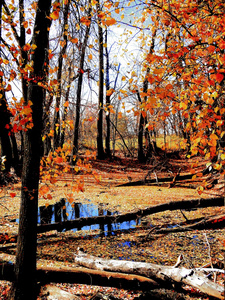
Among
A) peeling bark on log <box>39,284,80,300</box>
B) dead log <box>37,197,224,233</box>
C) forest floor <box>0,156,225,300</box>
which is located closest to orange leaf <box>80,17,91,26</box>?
forest floor <box>0,156,225,300</box>

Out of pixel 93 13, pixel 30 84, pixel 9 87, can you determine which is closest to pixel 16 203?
pixel 9 87

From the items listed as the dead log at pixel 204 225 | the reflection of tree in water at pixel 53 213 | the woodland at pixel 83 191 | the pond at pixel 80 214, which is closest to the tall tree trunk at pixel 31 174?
the woodland at pixel 83 191

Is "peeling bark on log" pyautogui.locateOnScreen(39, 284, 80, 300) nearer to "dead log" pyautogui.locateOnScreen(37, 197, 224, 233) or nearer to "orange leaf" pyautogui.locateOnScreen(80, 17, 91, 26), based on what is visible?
"dead log" pyautogui.locateOnScreen(37, 197, 224, 233)

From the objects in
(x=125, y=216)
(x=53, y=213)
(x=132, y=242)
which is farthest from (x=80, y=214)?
(x=132, y=242)

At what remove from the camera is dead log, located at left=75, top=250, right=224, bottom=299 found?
2.98m

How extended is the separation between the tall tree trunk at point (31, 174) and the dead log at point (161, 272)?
1.26 metres

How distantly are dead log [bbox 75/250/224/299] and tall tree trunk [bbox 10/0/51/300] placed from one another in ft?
4.14

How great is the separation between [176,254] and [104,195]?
6.06 metres

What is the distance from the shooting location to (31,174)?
10.2 feet

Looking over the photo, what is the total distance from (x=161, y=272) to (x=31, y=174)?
2.47m

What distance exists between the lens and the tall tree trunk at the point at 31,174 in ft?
10.0

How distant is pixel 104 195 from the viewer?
35.3ft

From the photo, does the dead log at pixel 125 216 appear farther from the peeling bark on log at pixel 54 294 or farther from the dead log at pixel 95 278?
the peeling bark on log at pixel 54 294

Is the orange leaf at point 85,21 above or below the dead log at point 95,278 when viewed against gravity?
above
